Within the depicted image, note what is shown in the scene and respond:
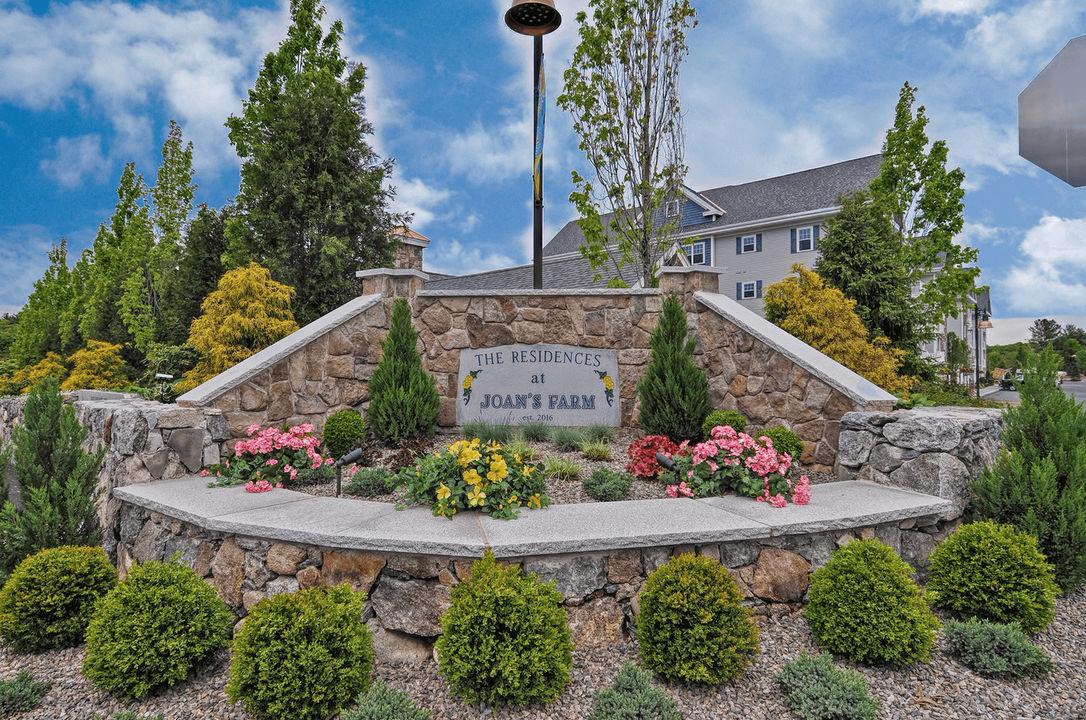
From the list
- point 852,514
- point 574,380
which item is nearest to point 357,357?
point 574,380

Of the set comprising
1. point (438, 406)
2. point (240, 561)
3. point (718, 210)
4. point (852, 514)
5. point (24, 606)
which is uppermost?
point (718, 210)

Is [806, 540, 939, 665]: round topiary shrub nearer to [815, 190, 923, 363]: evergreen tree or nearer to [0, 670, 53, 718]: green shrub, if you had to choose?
[0, 670, 53, 718]: green shrub

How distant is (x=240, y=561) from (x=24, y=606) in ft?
4.21

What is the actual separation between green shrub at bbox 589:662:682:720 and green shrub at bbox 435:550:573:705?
20cm

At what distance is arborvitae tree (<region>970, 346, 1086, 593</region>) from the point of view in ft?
11.5

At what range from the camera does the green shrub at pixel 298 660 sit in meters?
2.43

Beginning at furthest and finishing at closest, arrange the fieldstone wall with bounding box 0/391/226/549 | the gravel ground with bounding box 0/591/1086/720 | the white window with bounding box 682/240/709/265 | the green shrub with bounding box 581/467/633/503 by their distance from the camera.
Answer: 1. the white window with bounding box 682/240/709/265
2. the fieldstone wall with bounding box 0/391/226/549
3. the green shrub with bounding box 581/467/633/503
4. the gravel ground with bounding box 0/591/1086/720

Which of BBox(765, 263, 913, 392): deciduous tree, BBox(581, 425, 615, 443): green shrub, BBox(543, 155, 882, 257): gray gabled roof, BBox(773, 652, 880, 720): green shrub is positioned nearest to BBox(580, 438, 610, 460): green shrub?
BBox(581, 425, 615, 443): green shrub

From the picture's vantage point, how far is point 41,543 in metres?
3.94

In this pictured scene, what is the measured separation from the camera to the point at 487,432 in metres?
5.91

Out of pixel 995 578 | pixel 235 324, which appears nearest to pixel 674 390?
pixel 995 578

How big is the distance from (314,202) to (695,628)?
12097 mm

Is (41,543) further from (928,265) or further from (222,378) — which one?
(928,265)

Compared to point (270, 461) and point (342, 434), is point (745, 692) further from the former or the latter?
point (342, 434)
